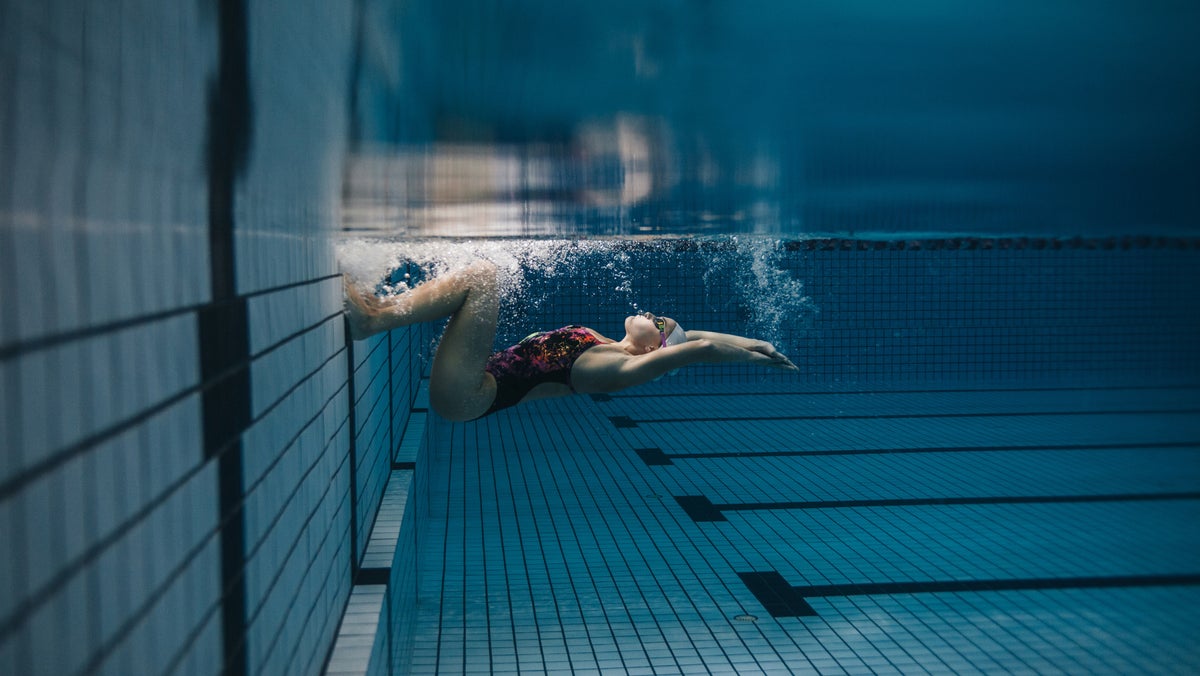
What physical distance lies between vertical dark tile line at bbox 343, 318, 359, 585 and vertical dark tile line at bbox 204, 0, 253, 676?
1.58m

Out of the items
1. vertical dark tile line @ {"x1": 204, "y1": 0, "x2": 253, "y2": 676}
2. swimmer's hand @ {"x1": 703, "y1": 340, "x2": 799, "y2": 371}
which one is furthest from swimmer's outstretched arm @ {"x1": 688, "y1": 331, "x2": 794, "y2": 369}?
vertical dark tile line @ {"x1": 204, "y1": 0, "x2": 253, "y2": 676}

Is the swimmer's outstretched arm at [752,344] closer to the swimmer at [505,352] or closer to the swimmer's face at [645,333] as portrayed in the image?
the swimmer at [505,352]

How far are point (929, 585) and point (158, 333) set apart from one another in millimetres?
4674

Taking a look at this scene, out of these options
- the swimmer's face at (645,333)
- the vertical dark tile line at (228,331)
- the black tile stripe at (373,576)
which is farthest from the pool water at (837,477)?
the vertical dark tile line at (228,331)

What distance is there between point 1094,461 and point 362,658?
7.62 metres

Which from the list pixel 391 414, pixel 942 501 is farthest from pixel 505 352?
pixel 942 501

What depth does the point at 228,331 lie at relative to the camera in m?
1.47

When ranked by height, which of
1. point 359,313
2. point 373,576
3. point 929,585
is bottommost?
point 929,585

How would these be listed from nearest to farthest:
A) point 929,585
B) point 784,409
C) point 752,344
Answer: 1. point 752,344
2. point 929,585
3. point 784,409

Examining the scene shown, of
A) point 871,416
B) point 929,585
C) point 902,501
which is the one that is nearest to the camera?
point 929,585

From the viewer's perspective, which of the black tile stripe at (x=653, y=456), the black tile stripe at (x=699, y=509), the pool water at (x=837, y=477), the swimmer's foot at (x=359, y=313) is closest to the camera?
the swimmer's foot at (x=359, y=313)

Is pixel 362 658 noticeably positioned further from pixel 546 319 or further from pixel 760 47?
pixel 546 319

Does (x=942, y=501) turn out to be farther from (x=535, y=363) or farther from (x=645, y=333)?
(x=535, y=363)

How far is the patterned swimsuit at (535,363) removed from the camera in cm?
396
